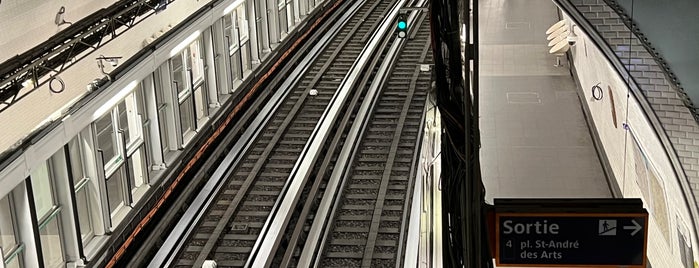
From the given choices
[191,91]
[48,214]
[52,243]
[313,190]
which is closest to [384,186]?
[313,190]

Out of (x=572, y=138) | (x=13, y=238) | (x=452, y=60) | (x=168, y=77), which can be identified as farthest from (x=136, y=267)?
(x=572, y=138)

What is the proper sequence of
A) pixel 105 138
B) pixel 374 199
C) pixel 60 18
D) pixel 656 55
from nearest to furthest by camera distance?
pixel 656 55 < pixel 60 18 < pixel 374 199 < pixel 105 138

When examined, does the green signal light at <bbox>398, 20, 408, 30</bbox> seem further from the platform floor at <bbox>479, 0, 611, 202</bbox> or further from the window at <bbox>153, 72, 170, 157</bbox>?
the window at <bbox>153, 72, 170, 157</bbox>

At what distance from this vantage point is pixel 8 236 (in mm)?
9828

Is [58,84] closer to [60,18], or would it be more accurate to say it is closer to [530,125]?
[60,18]

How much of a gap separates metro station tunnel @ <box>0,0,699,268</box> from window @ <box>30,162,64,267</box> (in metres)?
0.02

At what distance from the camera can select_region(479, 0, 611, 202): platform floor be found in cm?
1396

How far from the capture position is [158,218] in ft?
43.9

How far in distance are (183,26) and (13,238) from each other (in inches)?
234

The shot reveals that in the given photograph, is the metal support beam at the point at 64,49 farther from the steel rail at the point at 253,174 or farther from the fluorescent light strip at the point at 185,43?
the steel rail at the point at 253,174

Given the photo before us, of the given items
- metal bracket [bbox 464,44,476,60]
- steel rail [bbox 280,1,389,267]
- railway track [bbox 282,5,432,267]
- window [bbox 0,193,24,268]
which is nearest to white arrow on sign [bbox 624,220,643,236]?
metal bracket [bbox 464,44,476,60]

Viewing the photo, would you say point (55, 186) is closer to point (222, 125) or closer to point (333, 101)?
point (222, 125)

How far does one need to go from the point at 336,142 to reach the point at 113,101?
5.15 metres

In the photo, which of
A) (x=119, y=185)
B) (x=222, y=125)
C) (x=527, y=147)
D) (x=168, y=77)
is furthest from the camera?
(x=222, y=125)
